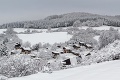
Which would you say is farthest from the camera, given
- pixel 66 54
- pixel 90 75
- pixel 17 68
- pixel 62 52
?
pixel 62 52

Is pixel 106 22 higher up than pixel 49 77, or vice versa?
pixel 49 77

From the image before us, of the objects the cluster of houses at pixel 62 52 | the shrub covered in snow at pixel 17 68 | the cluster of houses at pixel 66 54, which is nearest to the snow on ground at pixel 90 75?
the shrub covered in snow at pixel 17 68

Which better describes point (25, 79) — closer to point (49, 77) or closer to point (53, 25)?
point (49, 77)

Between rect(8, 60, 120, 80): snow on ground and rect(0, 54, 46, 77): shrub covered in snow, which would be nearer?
rect(8, 60, 120, 80): snow on ground

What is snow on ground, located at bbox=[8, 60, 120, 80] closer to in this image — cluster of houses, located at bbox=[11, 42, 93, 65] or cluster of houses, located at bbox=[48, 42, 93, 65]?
cluster of houses, located at bbox=[48, 42, 93, 65]

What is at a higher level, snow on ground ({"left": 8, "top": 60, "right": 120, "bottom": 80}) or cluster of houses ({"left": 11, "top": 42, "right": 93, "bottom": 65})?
snow on ground ({"left": 8, "top": 60, "right": 120, "bottom": 80})

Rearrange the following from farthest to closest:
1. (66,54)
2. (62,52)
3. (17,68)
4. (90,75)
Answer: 1. (62,52)
2. (66,54)
3. (17,68)
4. (90,75)

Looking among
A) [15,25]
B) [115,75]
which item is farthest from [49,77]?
[15,25]

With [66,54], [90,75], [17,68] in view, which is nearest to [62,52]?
[66,54]

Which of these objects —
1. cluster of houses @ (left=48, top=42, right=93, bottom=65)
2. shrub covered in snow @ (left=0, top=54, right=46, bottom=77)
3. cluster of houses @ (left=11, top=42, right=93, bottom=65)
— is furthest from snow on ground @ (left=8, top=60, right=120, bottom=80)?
cluster of houses @ (left=11, top=42, right=93, bottom=65)

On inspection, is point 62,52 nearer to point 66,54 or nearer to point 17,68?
point 66,54

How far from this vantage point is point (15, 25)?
170 meters

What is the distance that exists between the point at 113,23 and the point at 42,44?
221 feet

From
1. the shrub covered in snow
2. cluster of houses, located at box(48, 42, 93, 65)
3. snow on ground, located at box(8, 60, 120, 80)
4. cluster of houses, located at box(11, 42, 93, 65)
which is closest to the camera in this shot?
snow on ground, located at box(8, 60, 120, 80)
